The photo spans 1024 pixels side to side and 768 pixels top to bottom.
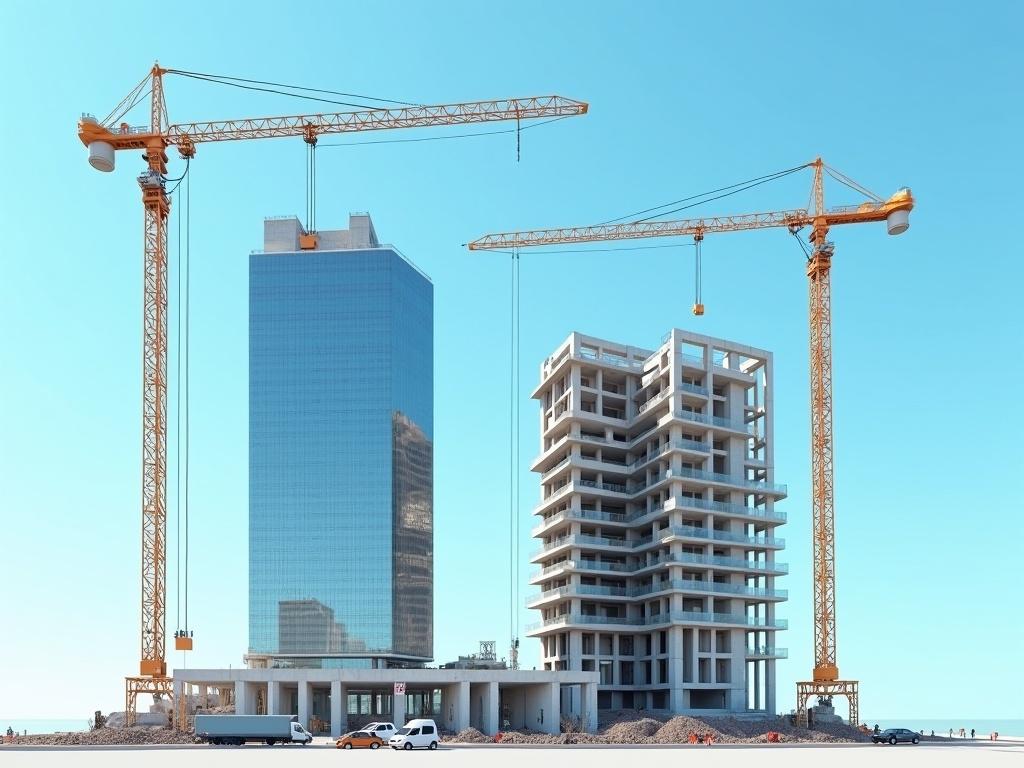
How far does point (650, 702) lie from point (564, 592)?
1454 cm

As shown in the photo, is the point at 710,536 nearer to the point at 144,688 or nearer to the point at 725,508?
the point at 725,508

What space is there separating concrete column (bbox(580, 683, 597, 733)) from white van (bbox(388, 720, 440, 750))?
77.7 feet

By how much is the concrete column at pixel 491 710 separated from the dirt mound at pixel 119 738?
1721cm

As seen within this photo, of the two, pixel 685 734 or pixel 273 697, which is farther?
pixel 273 697

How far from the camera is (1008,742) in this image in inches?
3900

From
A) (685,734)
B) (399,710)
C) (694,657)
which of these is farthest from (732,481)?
(399,710)

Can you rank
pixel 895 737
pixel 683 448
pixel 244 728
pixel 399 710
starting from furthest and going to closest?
pixel 683 448 < pixel 895 737 < pixel 399 710 < pixel 244 728

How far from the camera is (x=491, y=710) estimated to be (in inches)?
3684

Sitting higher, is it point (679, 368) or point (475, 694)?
point (679, 368)

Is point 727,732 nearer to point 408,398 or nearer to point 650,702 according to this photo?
point 650,702

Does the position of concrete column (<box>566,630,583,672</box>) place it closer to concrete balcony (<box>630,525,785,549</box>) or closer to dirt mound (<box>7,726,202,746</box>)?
concrete balcony (<box>630,525,785,549</box>)

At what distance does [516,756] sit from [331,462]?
105 meters

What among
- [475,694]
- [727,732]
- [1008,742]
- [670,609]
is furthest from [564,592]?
[1008,742]

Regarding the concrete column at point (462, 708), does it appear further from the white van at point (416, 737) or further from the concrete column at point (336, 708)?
the white van at point (416, 737)
